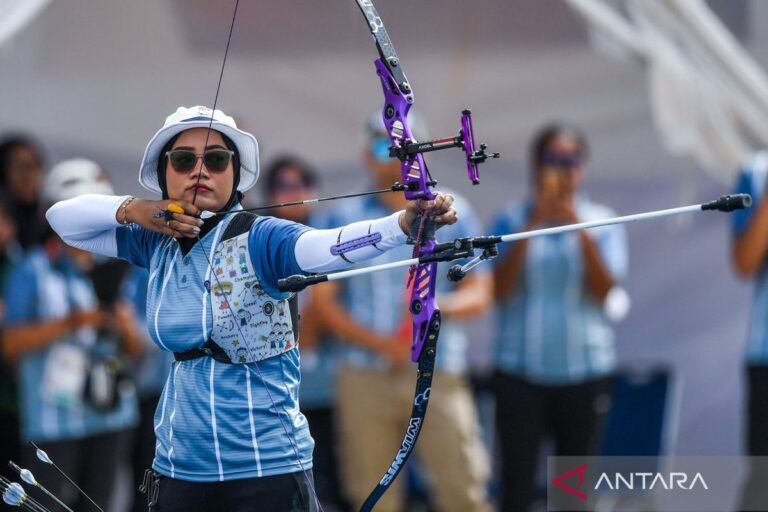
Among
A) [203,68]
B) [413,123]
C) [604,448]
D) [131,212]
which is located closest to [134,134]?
[203,68]

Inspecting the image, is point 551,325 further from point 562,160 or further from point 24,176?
point 24,176

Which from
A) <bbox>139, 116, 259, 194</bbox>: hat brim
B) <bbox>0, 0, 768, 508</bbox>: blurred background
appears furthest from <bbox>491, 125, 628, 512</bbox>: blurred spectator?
<bbox>139, 116, 259, 194</bbox>: hat brim

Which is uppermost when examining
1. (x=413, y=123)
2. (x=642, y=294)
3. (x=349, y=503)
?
(x=413, y=123)

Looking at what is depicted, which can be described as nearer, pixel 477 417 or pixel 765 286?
pixel 765 286

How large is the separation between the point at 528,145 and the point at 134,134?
5.89 ft

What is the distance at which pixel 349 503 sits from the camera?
5957 millimetres

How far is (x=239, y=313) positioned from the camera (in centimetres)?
332

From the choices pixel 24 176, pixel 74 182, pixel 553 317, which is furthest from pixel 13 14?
pixel 553 317

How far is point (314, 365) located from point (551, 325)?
1.06m

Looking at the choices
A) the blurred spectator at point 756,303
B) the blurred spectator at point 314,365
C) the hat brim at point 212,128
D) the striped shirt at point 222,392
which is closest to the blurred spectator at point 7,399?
the blurred spectator at point 314,365

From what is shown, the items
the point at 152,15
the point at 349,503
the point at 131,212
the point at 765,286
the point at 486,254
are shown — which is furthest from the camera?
the point at 152,15

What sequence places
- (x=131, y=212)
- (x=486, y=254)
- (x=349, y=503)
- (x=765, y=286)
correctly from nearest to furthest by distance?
(x=486, y=254), (x=131, y=212), (x=765, y=286), (x=349, y=503)

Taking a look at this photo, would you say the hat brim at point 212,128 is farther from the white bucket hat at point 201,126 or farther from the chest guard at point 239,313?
the chest guard at point 239,313

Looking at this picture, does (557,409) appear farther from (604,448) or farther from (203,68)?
(203,68)
